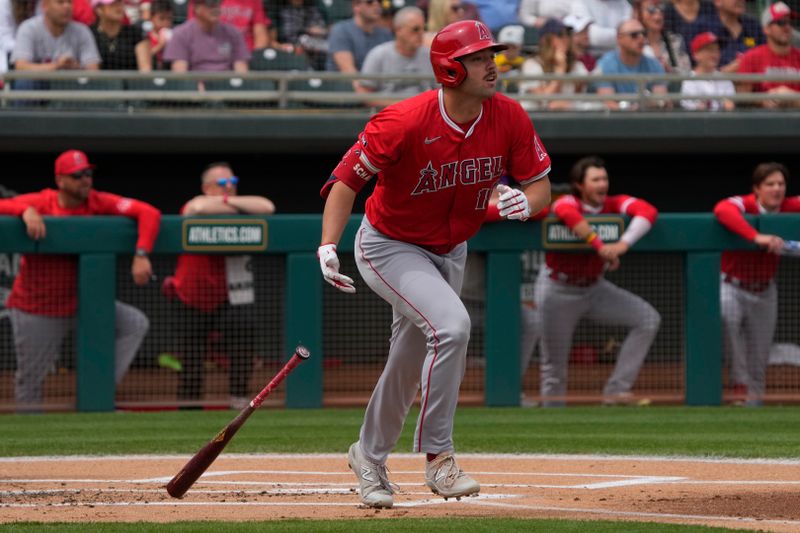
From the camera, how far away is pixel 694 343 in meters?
9.59

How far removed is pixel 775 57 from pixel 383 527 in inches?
344

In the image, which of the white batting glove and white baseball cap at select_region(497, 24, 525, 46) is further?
white baseball cap at select_region(497, 24, 525, 46)

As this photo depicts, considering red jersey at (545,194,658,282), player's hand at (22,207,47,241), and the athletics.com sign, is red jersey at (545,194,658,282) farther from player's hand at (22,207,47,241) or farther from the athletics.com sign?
player's hand at (22,207,47,241)

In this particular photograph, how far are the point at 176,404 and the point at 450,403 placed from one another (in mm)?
4610

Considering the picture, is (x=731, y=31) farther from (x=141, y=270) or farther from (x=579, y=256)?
(x=141, y=270)

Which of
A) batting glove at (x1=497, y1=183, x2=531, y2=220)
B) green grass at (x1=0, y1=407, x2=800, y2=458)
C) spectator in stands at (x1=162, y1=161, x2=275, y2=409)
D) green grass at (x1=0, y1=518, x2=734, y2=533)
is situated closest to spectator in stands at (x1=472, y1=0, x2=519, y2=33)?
spectator in stands at (x1=162, y1=161, x2=275, y2=409)

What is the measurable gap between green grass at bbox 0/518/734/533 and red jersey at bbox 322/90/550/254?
1203 mm

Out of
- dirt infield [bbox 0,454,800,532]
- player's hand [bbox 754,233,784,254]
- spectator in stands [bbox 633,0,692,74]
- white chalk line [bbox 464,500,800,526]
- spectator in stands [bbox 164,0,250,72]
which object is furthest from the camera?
spectator in stands [bbox 633,0,692,74]

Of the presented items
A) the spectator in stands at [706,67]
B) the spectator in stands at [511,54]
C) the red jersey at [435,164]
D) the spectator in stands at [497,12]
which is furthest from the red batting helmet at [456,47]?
the spectator in stands at [497,12]

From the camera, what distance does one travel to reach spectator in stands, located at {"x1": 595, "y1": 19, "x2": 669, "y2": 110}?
11773 millimetres

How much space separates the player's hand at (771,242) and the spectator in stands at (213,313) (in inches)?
142

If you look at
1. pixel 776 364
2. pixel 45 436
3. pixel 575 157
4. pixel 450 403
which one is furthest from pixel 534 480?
pixel 575 157

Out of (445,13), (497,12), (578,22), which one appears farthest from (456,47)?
(497,12)

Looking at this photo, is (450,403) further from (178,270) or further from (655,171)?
(655,171)
